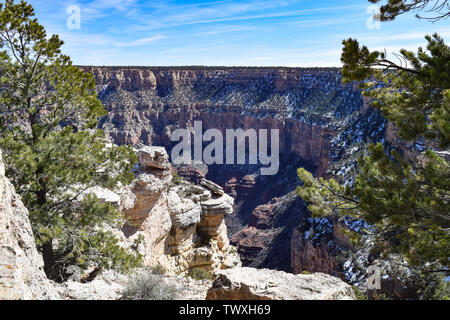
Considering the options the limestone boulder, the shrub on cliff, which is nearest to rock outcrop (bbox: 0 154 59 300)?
the shrub on cliff

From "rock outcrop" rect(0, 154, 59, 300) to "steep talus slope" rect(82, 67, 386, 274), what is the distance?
29.7 meters

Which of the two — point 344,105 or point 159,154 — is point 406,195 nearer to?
point 159,154

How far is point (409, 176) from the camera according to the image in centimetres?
804

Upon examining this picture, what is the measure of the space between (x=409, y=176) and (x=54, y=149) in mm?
9208

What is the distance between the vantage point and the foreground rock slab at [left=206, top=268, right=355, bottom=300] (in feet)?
22.4

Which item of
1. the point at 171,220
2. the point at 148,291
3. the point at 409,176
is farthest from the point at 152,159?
the point at 409,176

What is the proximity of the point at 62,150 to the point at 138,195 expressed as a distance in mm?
6576

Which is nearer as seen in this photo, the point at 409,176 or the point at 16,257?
the point at 16,257

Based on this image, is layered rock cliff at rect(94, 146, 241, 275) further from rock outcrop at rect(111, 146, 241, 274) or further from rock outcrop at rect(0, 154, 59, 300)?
rock outcrop at rect(0, 154, 59, 300)

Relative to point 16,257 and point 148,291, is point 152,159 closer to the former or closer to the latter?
point 148,291

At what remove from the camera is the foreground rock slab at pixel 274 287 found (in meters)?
6.84

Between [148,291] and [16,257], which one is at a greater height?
[16,257]

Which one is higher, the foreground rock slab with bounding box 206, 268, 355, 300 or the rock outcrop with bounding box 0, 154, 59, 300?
the rock outcrop with bounding box 0, 154, 59, 300
